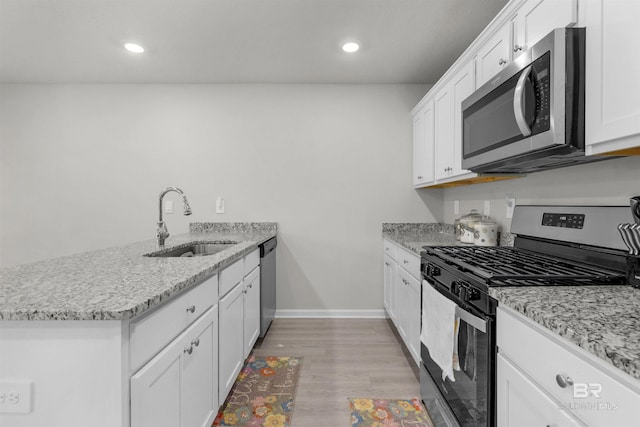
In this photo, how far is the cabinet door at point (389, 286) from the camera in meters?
2.77

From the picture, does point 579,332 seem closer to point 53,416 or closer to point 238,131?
point 53,416

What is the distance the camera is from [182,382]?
1193 mm

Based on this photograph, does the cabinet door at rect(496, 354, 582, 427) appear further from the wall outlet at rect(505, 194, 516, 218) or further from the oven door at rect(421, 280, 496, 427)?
the wall outlet at rect(505, 194, 516, 218)

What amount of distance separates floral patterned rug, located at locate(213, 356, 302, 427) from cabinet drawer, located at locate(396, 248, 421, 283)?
104 centimetres

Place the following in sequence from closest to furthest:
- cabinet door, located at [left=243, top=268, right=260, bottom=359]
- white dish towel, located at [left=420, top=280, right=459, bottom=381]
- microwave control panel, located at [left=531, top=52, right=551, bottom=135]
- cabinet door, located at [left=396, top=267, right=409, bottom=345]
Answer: microwave control panel, located at [left=531, top=52, right=551, bottom=135]
white dish towel, located at [left=420, top=280, right=459, bottom=381]
cabinet door, located at [left=243, top=268, right=260, bottom=359]
cabinet door, located at [left=396, top=267, right=409, bottom=345]

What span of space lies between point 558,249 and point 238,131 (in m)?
2.84

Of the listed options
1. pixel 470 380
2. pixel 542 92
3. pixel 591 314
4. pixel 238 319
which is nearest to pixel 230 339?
pixel 238 319

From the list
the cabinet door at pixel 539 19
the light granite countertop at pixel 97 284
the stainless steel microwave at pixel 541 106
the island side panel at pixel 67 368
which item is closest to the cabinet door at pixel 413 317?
the stainless steel microwave at pixel 541 106

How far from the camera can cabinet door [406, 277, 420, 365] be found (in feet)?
6.56

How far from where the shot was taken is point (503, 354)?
1012 millimetres

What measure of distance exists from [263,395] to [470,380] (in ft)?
4.14

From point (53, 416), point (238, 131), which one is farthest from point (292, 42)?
point (53, 416)

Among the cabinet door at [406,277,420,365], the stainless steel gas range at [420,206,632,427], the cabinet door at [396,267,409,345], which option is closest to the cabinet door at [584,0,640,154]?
the stainless steel gas range at [420,206,632,427]

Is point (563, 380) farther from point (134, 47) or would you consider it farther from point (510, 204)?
point (134, 47)
